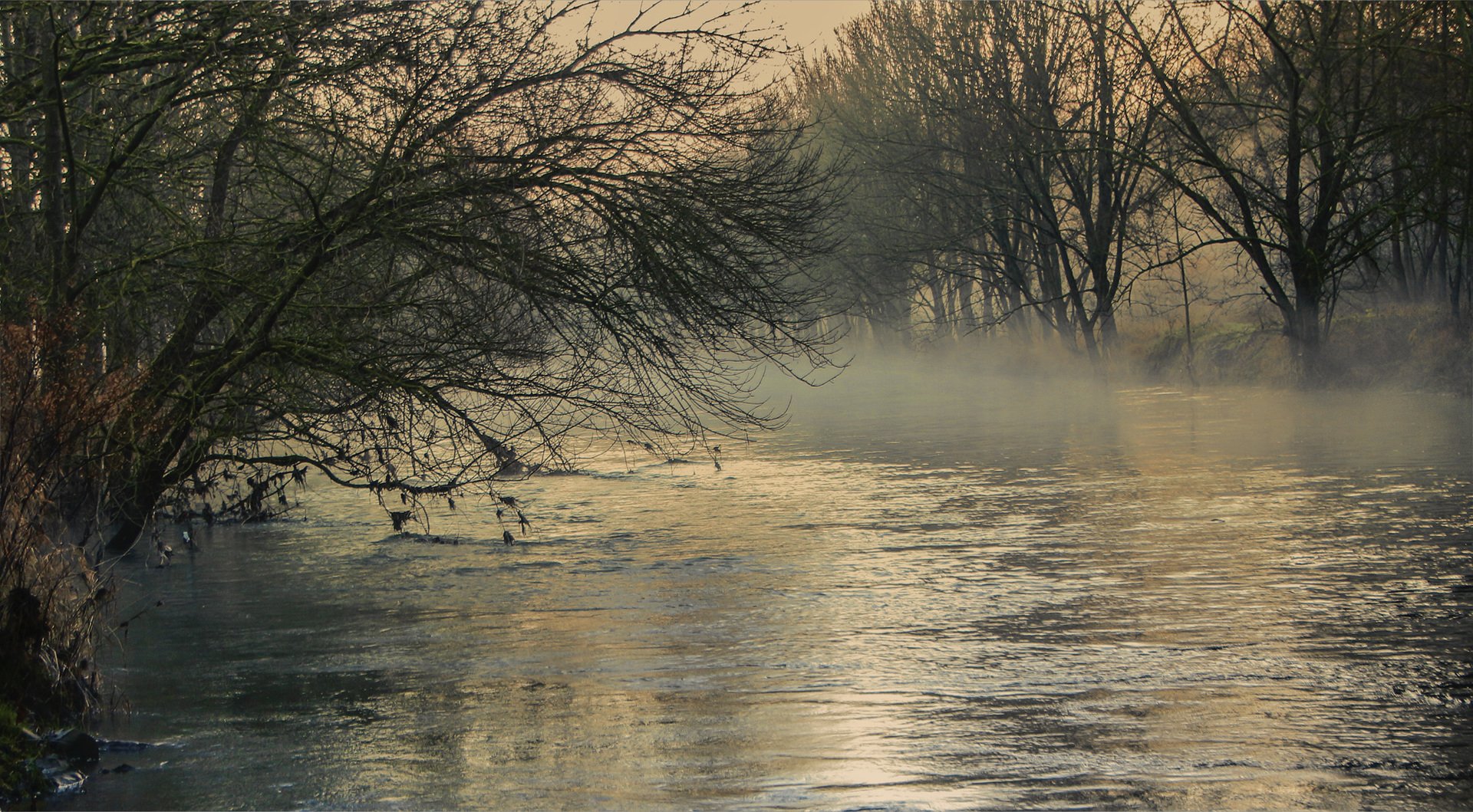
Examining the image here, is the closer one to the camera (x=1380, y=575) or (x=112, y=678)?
(x=112, y=678)

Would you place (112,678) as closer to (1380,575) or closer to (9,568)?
(9,568)

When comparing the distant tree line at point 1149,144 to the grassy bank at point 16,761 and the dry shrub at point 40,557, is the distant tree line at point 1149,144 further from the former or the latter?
the grassy bank at point 16,761

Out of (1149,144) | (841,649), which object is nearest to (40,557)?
(841,649)

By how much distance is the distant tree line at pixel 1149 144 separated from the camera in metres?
27.0

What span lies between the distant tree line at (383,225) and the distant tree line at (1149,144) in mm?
12699

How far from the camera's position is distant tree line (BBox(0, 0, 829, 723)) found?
12516 mm

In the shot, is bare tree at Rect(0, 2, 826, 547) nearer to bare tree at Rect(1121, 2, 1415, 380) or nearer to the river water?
the river water

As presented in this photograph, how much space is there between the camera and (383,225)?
12289mm

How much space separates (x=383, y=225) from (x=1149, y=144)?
29.8m

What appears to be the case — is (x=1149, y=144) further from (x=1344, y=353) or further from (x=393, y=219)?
(x=393, y=219)

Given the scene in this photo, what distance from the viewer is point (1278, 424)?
1050 inches

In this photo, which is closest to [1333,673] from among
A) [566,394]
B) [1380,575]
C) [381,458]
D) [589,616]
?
[1380,575]

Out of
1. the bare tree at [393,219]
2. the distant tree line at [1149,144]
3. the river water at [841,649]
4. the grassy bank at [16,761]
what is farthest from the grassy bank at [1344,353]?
the grassy bank at [16,761]

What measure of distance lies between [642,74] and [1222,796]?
8606mm
